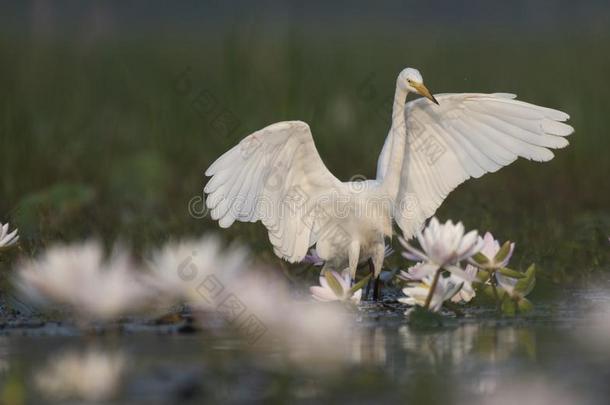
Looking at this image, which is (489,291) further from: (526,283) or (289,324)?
(289,324)

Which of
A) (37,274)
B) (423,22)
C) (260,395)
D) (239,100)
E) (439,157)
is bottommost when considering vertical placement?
(260,395)

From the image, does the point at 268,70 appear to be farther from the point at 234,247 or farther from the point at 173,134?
the point at 234,247

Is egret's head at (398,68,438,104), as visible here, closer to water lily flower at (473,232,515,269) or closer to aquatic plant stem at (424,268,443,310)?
water lily flower at (473,232,515,269)

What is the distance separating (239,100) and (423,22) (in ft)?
86.9

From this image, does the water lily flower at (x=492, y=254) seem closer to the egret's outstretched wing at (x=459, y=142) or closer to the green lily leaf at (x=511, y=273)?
the green lily leaf at (x=511, y=273)

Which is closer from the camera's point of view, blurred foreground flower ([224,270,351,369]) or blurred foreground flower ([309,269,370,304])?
blurred foreground flower ([224,270,351,369])

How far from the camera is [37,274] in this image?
4.54m

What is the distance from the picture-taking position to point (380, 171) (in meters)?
6.11

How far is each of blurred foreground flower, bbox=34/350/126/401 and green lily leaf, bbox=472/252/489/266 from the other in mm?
1534

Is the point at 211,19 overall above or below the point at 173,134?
above

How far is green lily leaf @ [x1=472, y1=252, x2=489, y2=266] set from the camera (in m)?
5.14

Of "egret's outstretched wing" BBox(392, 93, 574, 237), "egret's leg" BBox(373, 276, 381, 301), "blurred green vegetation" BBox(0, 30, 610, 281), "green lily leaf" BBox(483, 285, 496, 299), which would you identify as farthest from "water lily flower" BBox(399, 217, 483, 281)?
"blurred green vegetation" BBox(0, 30, 610, 281)

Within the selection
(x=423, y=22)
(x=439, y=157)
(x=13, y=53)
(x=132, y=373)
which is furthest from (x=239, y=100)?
(x=423, y=22)

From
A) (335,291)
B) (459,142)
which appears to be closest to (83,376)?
(335,291)
